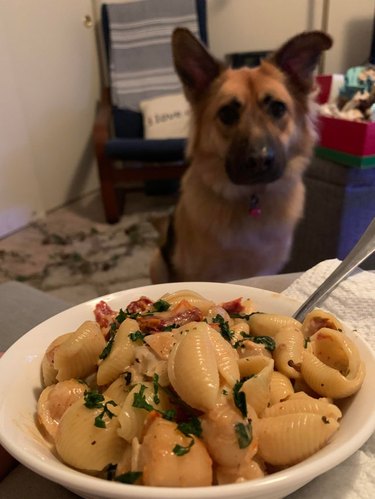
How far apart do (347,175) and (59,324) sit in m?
1.39

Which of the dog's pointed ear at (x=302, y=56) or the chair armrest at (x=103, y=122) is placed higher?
the dog's pointed ear at (x=302, y=56)

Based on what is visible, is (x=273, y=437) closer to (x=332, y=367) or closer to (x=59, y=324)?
(x=332, y=367)

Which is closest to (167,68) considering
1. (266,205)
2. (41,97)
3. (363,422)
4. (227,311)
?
(41,97)

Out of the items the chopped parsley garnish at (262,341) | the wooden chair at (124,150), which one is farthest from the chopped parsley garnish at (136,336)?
the wooden chair at (124,150)

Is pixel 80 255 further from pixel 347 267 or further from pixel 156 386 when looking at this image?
pixel 156 386

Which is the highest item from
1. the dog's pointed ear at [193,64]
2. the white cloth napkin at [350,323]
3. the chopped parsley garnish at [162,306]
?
the dog's pointed ear at [193,64]

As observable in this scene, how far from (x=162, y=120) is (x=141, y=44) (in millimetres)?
616

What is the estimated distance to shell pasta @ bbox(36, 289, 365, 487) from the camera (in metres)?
0.42

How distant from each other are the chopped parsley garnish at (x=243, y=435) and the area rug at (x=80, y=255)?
1.85 metres

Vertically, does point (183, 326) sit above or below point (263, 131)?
above

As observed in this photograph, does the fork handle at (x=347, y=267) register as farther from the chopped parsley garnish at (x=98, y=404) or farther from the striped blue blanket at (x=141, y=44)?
the striped blue blanket at (x=141, y=44)

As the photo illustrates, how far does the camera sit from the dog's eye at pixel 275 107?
1710 mm

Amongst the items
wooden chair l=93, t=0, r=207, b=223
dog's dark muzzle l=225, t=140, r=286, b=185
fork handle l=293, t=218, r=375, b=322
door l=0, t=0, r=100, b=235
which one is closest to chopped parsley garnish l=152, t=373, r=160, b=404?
fork handle l=293, t=218, r=375, b=322

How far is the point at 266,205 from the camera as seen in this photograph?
6.04 ft
